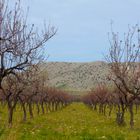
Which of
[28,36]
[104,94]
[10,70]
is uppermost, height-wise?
[28,36]

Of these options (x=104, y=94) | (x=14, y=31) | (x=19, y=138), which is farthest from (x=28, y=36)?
(x=104, y=94)

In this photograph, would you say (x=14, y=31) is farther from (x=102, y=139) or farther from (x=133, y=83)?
(x=133, y=83)

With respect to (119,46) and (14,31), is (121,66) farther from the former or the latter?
(14,31)

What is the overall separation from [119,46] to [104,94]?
126 feet

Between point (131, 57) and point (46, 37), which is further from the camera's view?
point (131, 57)

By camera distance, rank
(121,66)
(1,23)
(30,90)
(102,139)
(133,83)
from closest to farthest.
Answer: (102,139) < (1,23) < (133,83) < (121,66) < (30,90)

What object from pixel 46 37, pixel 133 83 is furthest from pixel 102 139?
pixel 133 83

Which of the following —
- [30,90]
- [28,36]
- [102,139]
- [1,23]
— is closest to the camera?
[102,139]

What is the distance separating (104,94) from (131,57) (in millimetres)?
38669

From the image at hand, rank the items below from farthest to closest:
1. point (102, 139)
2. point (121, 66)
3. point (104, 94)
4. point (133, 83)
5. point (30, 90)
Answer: point (104, 94) → point (30, 90) → point (121, 66) → point (133, 83) → point (102, 139)

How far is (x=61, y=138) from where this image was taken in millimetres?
17078

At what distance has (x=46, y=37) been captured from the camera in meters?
26.4

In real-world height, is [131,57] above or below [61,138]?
above

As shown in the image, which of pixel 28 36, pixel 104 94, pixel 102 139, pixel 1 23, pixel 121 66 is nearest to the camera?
pixel 102 139
